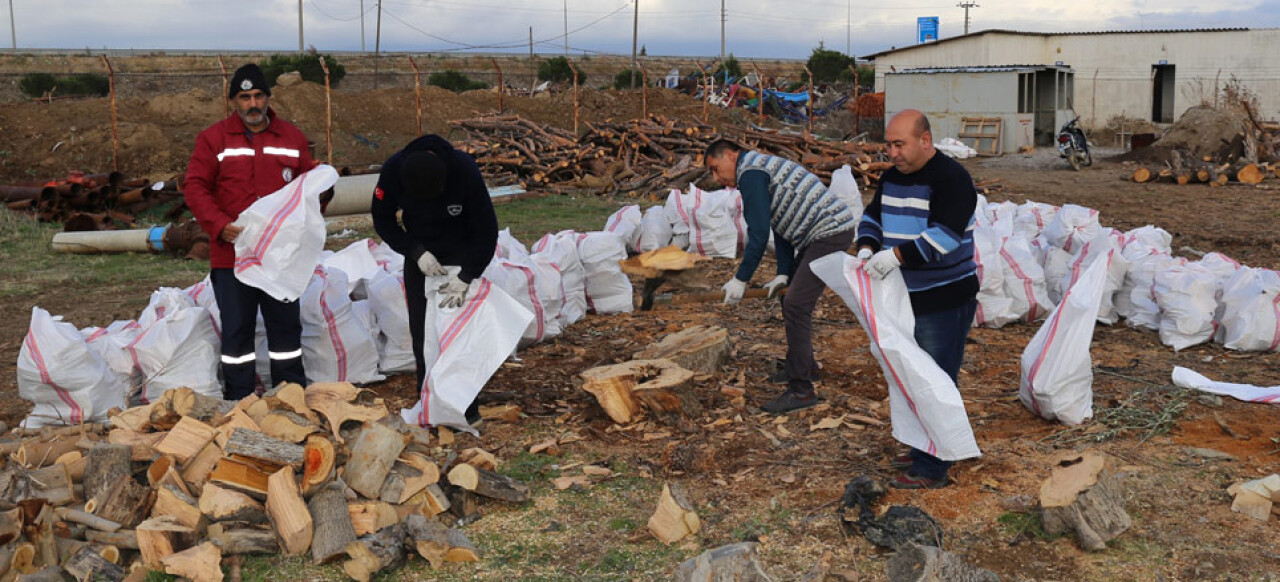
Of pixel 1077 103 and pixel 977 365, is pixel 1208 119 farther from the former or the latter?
pixel 977 365

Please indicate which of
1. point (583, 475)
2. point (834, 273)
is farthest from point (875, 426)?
point (583, 475)

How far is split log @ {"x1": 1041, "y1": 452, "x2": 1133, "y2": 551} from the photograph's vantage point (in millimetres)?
3291

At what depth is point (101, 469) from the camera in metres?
3.56

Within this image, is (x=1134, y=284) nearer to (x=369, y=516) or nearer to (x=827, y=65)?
(x=369, y=516)

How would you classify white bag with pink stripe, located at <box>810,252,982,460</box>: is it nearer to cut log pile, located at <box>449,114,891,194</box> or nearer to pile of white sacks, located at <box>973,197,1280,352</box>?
pile of white sacks, located at <box>973,197,1280,352</box>

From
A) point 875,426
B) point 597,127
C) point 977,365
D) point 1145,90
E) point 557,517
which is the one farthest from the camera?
point 1145,90

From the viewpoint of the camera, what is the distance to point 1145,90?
89.6 ft

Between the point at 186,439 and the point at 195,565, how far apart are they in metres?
0.65

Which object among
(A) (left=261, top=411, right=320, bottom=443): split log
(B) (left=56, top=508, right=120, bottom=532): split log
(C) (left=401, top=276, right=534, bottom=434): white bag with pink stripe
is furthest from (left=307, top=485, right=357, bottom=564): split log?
(C) (left=401, top=276, right=534, bottom=434): white bag with pink stripe

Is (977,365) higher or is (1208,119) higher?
(1208,119)

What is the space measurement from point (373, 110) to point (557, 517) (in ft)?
67.3

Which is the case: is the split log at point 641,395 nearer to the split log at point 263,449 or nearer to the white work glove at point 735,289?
the white work glove at point 735,289

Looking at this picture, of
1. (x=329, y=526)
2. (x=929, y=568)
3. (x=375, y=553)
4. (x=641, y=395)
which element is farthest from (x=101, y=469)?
(x=929, y=568)

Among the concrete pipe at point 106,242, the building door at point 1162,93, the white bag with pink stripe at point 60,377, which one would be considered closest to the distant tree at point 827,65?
the building door at point 1162,93
